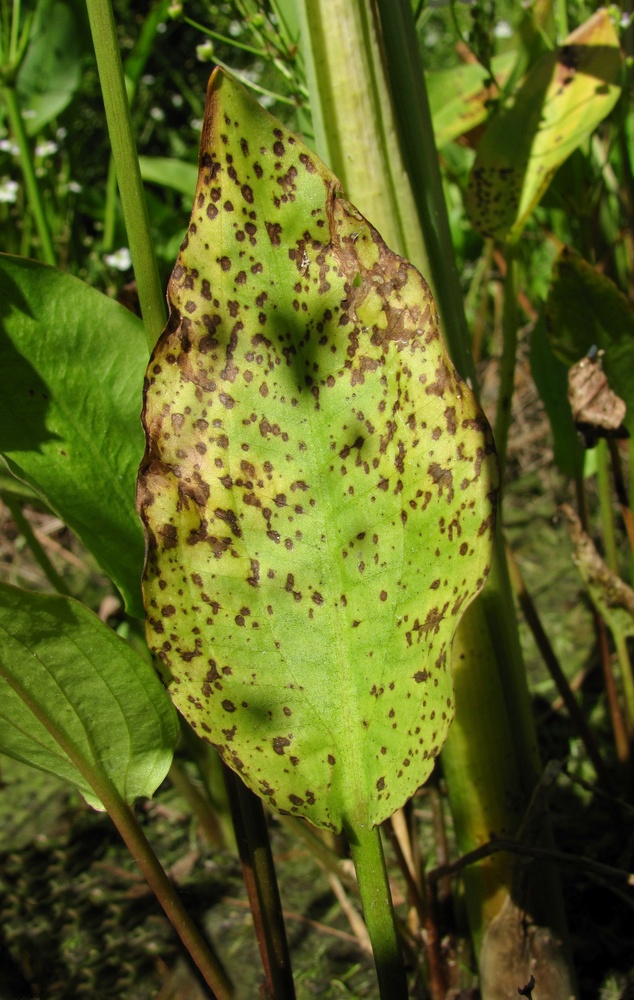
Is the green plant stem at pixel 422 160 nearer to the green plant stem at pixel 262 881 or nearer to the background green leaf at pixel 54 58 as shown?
the green plant stem at pixel 262 881

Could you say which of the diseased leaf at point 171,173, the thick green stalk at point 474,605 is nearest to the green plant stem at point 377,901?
Answer: the thick green stalk at point 474,605

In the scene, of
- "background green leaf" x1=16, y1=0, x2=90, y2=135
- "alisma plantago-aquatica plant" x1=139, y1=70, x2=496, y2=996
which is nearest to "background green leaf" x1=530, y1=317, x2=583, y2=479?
"alisma plantago-aquatica plant" x1=139, y1=70, x2=496, y2=996

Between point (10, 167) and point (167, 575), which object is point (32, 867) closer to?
point (167, 575)

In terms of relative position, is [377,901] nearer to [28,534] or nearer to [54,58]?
[28,534]

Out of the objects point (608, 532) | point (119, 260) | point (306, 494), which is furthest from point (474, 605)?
point (119, 260)

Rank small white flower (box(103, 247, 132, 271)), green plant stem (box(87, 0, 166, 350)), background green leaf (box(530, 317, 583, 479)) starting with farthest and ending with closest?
small white flower (box(103, 247, 132, 271))
background green leaf (box(530, 317, 583, 479))
green plant stem (box(87, 0, 166, 350))

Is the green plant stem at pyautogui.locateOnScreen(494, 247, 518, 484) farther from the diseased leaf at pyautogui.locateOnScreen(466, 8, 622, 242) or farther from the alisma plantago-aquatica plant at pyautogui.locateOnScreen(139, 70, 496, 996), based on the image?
the alisma plantago-aquatica plant at pyautogui.locateOnScreen(139, 70, 496, 996)
